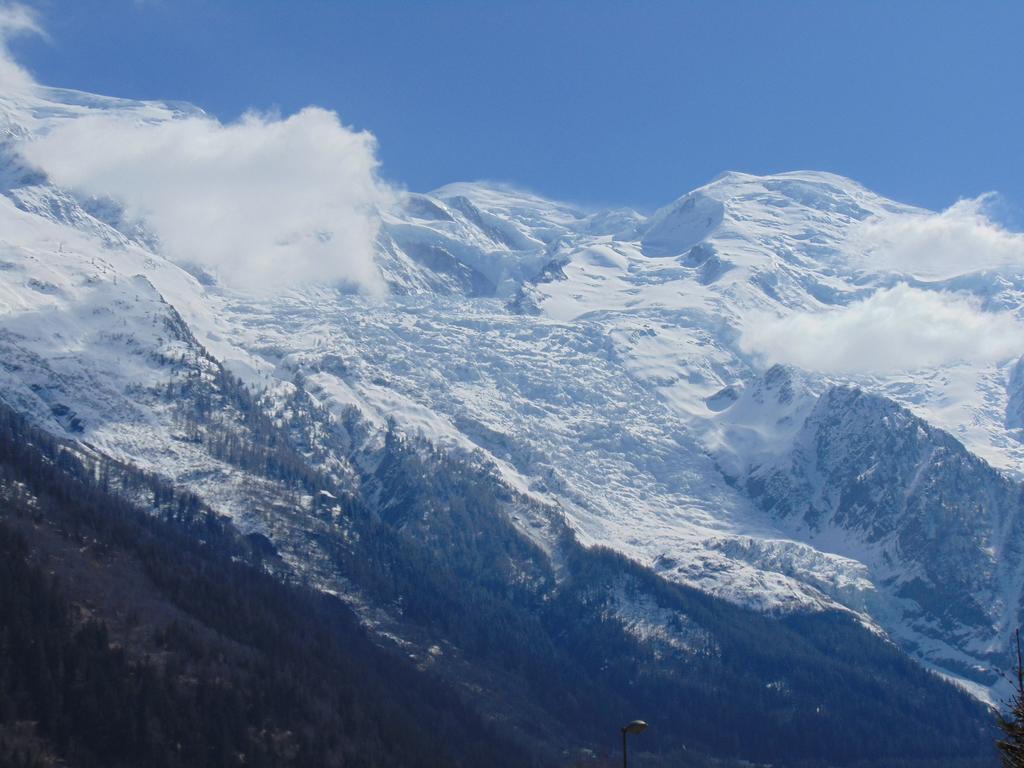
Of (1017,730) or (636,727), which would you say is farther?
(636,727)

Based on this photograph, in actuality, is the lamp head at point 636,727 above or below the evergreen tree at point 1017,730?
below

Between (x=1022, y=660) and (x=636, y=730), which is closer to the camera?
(x=1022, y=660)

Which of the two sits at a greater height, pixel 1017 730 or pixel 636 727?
pixel 1017 730

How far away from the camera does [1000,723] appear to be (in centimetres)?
8038

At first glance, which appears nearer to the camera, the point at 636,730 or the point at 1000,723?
the point at 1000,723

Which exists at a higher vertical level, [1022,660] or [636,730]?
[1022,660]

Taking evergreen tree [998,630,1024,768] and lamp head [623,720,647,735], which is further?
lamp head [623,720,647,735]

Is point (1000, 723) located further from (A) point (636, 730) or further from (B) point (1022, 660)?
(A) point (636, 730)

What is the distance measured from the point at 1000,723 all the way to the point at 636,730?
21929 mm

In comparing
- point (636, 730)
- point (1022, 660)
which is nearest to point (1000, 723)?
point (1022, 660)

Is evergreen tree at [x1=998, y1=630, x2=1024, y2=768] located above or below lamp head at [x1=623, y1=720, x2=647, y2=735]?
above

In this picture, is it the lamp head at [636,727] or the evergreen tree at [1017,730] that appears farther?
the lamp head at [636,727]

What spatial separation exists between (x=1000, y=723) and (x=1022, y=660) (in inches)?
174

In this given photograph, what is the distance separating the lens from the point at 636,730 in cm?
9081
